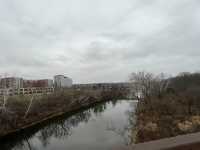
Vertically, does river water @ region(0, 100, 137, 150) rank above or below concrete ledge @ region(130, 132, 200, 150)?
below

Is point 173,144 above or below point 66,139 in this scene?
above

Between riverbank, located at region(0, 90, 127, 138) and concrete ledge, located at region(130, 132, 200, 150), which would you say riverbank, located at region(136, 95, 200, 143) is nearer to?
riverbank, located at region(0, 90, 127, 138)

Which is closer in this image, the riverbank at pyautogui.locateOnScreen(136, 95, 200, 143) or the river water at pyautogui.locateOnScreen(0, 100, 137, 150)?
the river water at pyautogui.locateOnScreen(0, 100, 137, 150)

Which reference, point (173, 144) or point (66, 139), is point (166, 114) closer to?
point (66, 139)

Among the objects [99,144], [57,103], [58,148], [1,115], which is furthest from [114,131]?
[57,103]

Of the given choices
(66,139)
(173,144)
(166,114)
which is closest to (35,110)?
(66,139)

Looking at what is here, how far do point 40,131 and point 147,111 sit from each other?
1310 centimetres

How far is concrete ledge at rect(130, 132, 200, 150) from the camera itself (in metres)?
1.14

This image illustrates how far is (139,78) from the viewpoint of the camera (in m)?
39.5

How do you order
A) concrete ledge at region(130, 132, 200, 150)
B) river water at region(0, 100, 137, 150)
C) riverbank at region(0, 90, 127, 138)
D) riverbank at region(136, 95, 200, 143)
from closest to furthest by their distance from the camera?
concrete ledge at region(130, 132, 200, 150) → river water at region(0, 100, 137, 150) → riverbank at region(136, 95, 200, 143) → riverbank at region(0, 90, 127, 138)

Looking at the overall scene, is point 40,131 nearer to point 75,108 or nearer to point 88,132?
point 88,132

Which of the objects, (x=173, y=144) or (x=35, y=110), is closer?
(x=173, y=144)

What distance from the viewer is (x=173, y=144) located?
1.19 meters

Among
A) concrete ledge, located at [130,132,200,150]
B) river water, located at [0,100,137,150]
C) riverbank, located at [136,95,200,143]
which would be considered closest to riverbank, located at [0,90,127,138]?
river water, located at [0,100,137,150]
